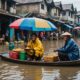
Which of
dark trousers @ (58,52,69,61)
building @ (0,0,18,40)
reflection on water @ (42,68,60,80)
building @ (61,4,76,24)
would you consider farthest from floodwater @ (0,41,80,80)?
building @ (61,4,76,24)

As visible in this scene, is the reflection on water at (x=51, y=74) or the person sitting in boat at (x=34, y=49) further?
the person sitting in boat at (x=34, y=49)

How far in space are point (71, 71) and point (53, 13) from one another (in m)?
36.0

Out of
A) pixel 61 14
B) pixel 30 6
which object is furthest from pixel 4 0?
pixel 61 14

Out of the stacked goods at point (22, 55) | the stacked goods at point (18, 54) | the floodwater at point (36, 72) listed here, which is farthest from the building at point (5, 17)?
the floodwater at point (36, 72)

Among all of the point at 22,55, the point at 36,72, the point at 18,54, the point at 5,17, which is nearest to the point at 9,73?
the point at 36,72

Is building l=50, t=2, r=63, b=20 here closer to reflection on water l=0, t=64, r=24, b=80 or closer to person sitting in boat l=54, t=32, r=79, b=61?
person sitting in boat l=54, t=32, r=79, b=61

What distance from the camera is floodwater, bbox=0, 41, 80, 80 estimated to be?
8688mm

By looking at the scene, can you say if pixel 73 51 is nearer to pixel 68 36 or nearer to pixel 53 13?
pixel 68 36

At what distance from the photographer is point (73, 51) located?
10.9m

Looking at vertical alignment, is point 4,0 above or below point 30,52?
above

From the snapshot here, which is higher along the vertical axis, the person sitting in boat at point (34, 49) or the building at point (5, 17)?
the building at point (5, 17)

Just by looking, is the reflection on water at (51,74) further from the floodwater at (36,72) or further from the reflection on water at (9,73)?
the reflection on water at (9,73)

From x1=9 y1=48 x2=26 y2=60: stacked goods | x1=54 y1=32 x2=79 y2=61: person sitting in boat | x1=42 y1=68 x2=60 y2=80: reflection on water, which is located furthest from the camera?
x1=9 y1=48 x2=26 y2=60: stacked goods

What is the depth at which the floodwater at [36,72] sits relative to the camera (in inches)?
342
